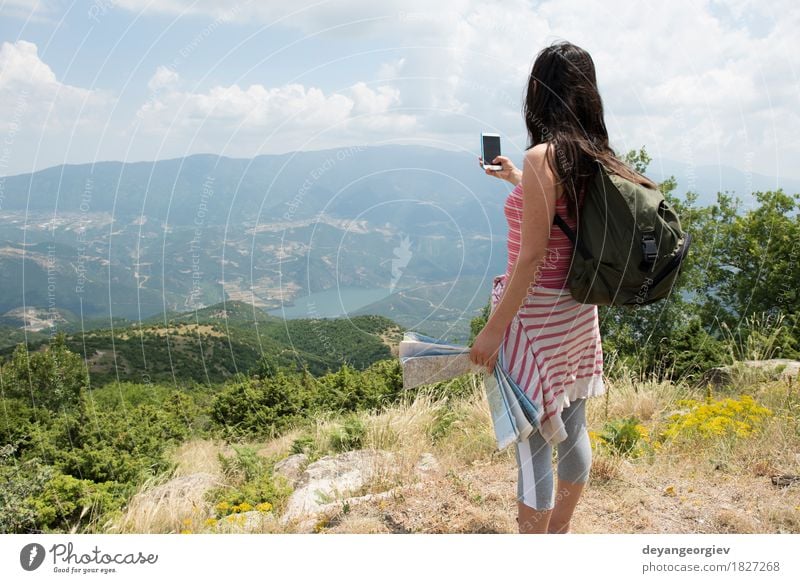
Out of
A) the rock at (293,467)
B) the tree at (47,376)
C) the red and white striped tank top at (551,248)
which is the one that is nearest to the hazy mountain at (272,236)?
the red and white striped tank top at (551,248)

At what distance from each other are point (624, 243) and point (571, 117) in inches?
21.1

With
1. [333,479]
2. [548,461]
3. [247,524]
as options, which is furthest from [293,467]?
[548,461]

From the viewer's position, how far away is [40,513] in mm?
4512

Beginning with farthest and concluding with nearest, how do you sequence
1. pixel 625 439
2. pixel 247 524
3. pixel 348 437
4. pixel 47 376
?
1. pixel 47 376
2. pixel 348 437
3. pixel 625 439
4. pixel 247 524

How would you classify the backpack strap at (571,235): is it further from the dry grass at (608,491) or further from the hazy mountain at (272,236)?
the dry grass at (608,491)

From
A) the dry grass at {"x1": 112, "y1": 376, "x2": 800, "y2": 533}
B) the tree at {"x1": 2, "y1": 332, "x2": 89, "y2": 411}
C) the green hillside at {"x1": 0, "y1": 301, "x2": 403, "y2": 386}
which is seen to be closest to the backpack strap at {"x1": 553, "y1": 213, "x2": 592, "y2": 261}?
the dry grass at {"x1": 112, "y1": 376, "x2": 800, "y2": 533}

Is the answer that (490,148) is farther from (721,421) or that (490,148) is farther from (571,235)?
(721,421)

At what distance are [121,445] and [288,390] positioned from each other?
6.88m

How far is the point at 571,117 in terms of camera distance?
230cm

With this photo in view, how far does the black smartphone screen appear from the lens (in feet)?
10.5

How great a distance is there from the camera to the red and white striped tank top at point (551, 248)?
7.69ft

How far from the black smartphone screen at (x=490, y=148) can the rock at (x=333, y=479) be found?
2286mm

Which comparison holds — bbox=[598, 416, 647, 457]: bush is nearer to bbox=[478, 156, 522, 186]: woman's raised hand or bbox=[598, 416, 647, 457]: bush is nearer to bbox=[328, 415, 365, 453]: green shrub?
bbox=[328, 415, 365, 453]: green shrub
